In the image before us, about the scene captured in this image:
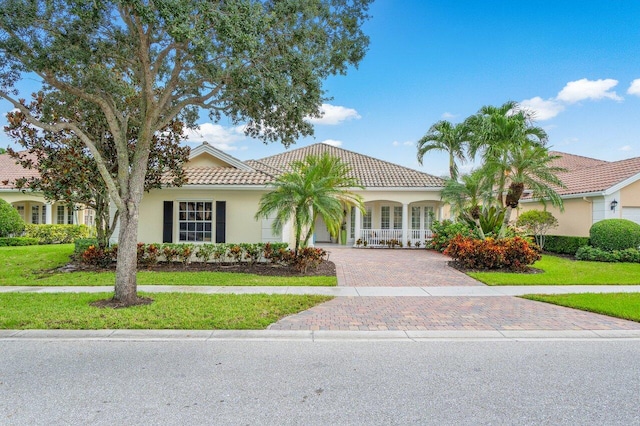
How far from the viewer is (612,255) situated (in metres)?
15.3

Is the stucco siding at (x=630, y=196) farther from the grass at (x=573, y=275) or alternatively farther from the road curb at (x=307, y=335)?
the road curb at (x=307, y=335)

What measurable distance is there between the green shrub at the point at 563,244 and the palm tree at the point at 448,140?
237 inches

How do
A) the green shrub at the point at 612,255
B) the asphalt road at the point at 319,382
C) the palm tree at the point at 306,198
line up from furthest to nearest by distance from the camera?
1. the green shrub at the point at 612,255
2. the palm tree at the point at 306,198
3. the asphalt road at the point at 319,382

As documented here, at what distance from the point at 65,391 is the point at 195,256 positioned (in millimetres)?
10387

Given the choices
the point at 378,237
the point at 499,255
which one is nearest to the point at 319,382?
the point at 499,255

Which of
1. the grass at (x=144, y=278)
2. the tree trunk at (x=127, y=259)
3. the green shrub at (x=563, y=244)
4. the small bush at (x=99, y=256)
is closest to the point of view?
the tree trunk at (x=127, y=259)

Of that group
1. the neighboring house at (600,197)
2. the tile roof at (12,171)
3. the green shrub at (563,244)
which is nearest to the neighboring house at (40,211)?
the tile roof at (12,171)

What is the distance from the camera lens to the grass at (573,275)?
425 inches

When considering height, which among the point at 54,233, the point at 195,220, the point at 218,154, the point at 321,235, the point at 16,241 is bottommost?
the point at 16,241

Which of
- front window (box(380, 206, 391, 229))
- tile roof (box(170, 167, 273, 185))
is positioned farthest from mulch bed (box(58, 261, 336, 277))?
front window (box(380, 206, 391, 229))

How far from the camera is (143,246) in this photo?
531 inches

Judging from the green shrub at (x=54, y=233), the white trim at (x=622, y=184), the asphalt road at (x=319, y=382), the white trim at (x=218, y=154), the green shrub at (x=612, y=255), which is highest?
the white trim at (x=218, y=154)

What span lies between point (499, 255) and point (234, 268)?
901 centimetres

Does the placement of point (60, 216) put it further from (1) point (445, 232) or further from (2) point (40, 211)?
(1) point (445, 232)
